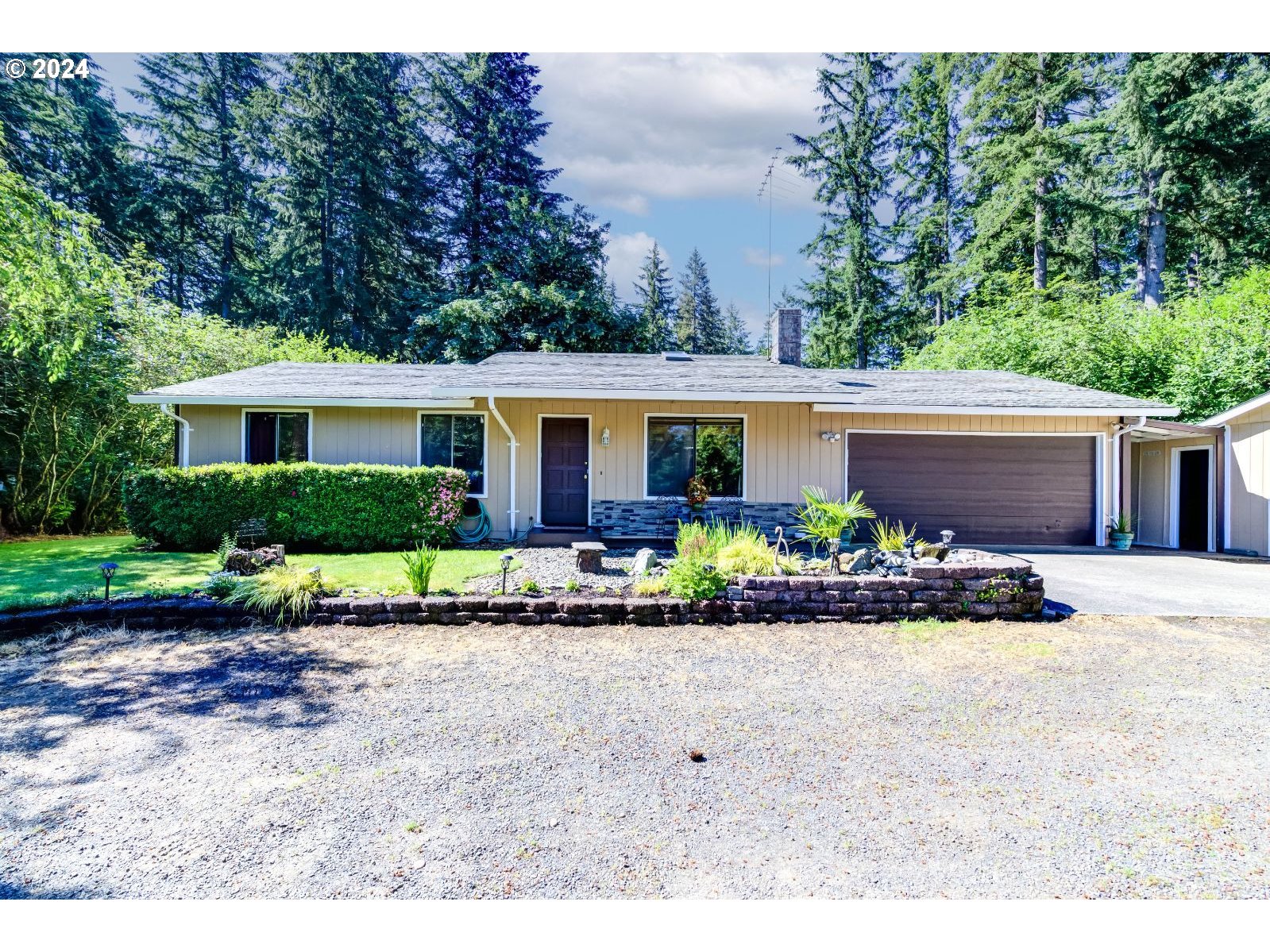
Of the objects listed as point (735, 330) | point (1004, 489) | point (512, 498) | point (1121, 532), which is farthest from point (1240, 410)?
point (735, 330)

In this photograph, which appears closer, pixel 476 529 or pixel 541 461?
pixel 476 529

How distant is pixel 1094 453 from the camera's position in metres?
9.44

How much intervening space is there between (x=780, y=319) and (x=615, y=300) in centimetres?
999

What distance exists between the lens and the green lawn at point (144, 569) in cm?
566

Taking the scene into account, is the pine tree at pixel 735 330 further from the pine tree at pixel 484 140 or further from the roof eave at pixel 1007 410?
the roof eave at pixel 1007 410

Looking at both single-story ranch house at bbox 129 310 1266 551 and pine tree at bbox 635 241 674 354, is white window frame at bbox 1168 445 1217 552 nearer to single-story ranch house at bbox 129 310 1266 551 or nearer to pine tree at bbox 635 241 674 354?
single-story ranch house at bbox 129 310 1266 551

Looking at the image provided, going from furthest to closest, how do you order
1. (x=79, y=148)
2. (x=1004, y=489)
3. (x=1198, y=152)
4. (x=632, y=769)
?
(x=79, y=148) → (x=1198, y=152) → (x=1004, y=489) → (x=632, y=769)

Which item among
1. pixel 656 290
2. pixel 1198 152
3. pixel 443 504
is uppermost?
pixel 656 290

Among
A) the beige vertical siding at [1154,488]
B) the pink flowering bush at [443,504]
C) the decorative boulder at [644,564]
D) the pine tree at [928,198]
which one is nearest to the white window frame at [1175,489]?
the beige vertical siding at [1154,488]

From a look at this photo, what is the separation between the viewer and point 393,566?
689 cm

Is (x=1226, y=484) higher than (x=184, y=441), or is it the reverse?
(x=184, y=441)

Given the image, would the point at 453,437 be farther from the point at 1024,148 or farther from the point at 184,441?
the point at 1024,148

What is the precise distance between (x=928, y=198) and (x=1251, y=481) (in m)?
15.2
